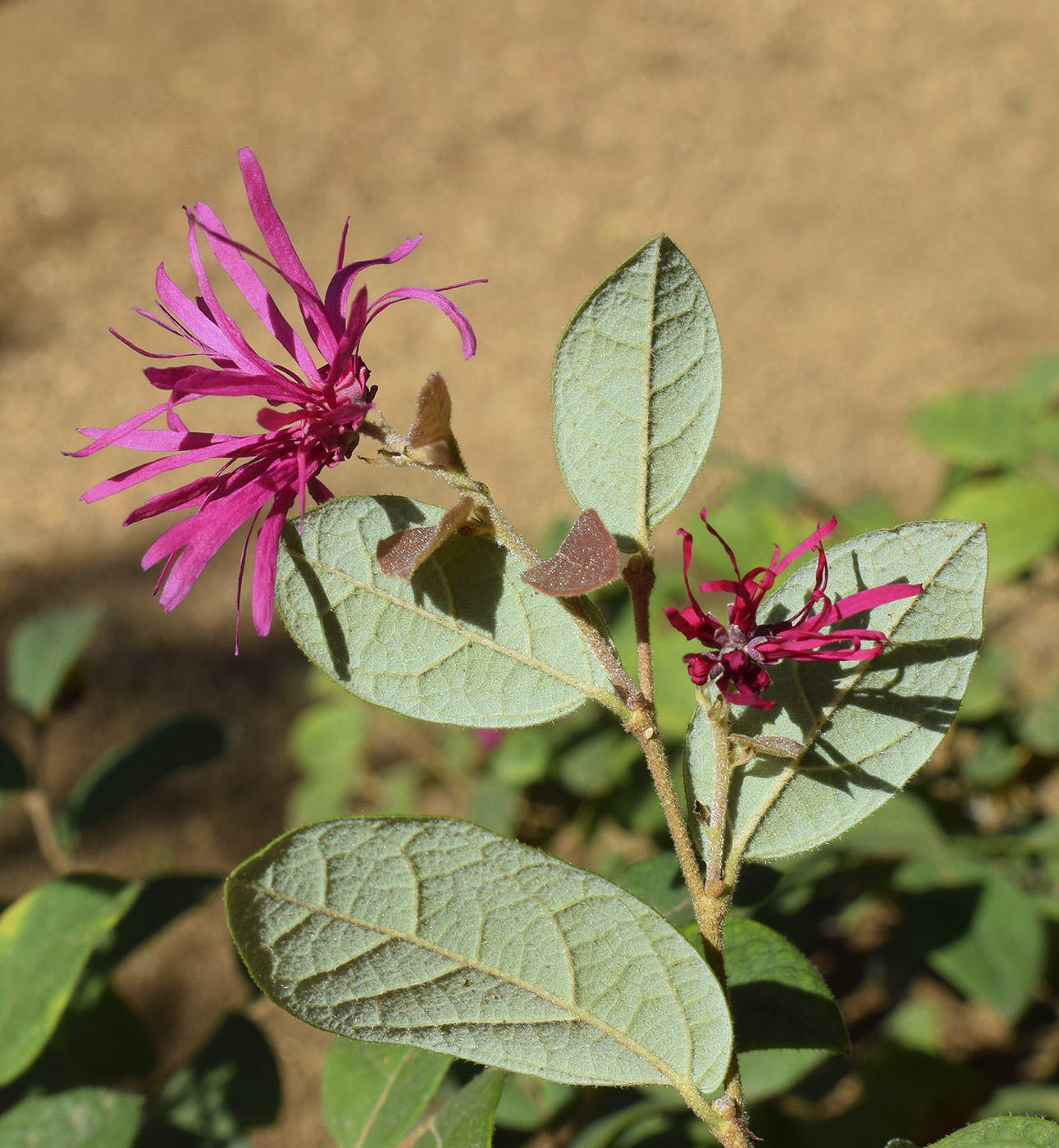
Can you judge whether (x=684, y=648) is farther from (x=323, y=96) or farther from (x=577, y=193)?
(x=323, y=96)

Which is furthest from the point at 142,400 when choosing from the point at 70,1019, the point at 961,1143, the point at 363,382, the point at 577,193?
the point at 961,1143

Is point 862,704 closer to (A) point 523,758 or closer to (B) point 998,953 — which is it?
(B) point 998,953

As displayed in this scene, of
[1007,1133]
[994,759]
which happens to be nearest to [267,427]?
[1007,1133]

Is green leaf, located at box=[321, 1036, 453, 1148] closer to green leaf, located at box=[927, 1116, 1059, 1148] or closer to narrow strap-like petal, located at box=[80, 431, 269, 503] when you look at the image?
green leaf, located at box=[927, 1116, 1059, 1148]

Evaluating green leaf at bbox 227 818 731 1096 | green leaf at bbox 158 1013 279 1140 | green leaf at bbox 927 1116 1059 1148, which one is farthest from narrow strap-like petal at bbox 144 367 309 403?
green leaf at bbox 158 1013 279 1140

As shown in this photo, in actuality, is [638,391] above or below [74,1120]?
above
